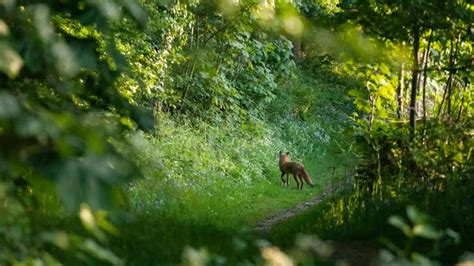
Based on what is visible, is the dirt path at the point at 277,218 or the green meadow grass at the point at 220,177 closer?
the green meadow grass at the point at 220,177

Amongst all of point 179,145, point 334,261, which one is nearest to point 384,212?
point 334,261

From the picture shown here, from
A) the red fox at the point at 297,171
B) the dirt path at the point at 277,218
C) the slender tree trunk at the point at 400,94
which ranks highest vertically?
the slender tree trunk at the point at 400,94

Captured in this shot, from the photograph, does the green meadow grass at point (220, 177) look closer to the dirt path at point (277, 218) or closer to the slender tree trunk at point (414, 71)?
the dirt path at point (277, 218)

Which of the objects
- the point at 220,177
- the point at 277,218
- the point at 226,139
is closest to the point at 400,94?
the point at 277,218

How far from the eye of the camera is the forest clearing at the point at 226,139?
7.01ft

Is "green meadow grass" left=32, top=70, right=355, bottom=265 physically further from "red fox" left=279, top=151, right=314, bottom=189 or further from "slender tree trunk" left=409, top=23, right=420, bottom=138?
"slender tree trunk" left=409, top=23, right=420, bottom=138

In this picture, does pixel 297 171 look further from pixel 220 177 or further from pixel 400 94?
pixel 400 94

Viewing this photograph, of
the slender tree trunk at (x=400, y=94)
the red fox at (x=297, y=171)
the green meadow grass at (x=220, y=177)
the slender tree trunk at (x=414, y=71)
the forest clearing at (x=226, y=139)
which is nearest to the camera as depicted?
the forest clearing at (x=226, y=139)

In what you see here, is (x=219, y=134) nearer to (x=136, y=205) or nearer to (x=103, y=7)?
(x=136, y=205)

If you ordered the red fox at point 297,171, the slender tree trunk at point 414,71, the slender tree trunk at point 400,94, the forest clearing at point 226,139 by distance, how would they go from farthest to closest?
the red fox at point 297,171 → the slender tree trunk at point 400,94 → the slender tree trunk at point 414,71 → the forest clearing at point 226,139

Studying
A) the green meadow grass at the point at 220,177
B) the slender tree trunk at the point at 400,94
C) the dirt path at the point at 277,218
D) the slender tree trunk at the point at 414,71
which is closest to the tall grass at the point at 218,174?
the green meadow grass at the point at 220,177

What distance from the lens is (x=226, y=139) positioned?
18094 millimetres

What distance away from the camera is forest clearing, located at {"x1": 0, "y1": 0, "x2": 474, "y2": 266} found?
7.01 ft

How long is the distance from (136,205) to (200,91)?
9.48 meters
